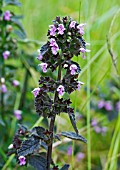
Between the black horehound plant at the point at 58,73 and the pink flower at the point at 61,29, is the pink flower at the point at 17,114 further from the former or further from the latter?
the pink flower at the point at 61,29

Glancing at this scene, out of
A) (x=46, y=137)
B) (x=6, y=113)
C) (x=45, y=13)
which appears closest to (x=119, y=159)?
(x=6, y=113)

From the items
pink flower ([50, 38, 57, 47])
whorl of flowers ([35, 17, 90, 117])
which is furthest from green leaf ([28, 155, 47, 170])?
pink flower ([50, 38, 57, 47])

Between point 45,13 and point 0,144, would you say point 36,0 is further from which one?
point 0,144

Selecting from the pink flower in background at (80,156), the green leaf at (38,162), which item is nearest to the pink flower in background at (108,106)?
the pink flower in background at (80,156)

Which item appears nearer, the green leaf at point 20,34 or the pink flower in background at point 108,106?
A: the green leaf at point 20,34

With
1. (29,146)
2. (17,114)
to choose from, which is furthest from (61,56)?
(17,114)

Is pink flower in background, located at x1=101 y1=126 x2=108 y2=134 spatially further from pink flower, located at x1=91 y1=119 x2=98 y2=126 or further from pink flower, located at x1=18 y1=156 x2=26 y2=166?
pink flower, located at x1=18 y1=156 x2=26 y2=166
